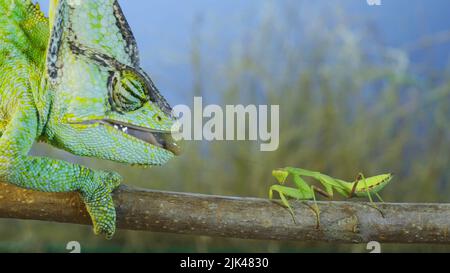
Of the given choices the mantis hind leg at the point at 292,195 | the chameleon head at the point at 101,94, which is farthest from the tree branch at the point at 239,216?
the chameleon head at the point at 101,94

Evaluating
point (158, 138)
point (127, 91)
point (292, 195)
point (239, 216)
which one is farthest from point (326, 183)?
point (127, 91)

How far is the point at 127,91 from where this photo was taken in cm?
133

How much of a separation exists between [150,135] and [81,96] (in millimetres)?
173

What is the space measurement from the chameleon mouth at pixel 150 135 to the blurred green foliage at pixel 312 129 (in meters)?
0.96

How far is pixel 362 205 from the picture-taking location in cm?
132

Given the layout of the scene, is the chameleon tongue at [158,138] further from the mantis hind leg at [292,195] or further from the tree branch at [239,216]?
the mantis hind leg at [292,195]

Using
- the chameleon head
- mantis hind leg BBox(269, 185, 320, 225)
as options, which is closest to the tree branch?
mantis hind leg BBox(269, 185, 320, 225)

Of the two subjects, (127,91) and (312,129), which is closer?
(127,91)

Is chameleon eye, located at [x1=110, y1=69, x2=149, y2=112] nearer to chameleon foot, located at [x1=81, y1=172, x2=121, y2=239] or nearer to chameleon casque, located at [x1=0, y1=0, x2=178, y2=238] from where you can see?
chameleon casque, located at [x1=0, y1=0, x2=178, y2=238]

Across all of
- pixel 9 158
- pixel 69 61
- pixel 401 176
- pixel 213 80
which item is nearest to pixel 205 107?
pixel 213 80

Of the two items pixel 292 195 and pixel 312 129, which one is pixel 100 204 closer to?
pixel 292 195

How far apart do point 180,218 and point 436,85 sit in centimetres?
150
